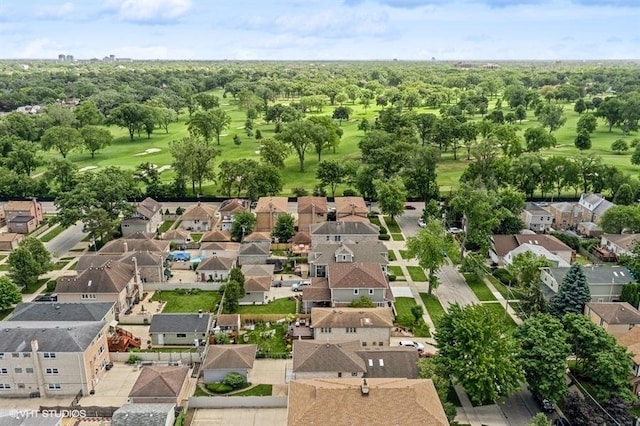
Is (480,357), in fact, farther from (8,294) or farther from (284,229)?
(8,294)

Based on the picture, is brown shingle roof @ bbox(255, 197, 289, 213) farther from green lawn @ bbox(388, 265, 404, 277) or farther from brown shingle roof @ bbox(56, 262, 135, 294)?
brown shingle roof @ bbox(56, 262, 135, 294)

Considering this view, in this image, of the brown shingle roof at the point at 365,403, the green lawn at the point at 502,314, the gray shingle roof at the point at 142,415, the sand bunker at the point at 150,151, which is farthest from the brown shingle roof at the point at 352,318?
the sand bunker at the point at 150,151

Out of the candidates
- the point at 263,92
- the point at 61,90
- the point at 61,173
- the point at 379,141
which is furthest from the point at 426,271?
the point at 61,90

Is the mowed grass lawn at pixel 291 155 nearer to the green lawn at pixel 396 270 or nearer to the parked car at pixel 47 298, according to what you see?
the green lawn at pixel 396 270

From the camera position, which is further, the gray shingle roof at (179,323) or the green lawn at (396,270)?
the green lawn at (396,270)

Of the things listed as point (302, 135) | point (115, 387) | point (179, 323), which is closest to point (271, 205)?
point (179, 323)

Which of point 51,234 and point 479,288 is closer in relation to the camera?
point 479,288

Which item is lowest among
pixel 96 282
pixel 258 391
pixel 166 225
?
pixel 258 391

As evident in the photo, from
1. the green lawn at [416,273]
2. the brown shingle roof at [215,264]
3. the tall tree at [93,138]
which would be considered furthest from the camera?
the tall tree at [93,138]
